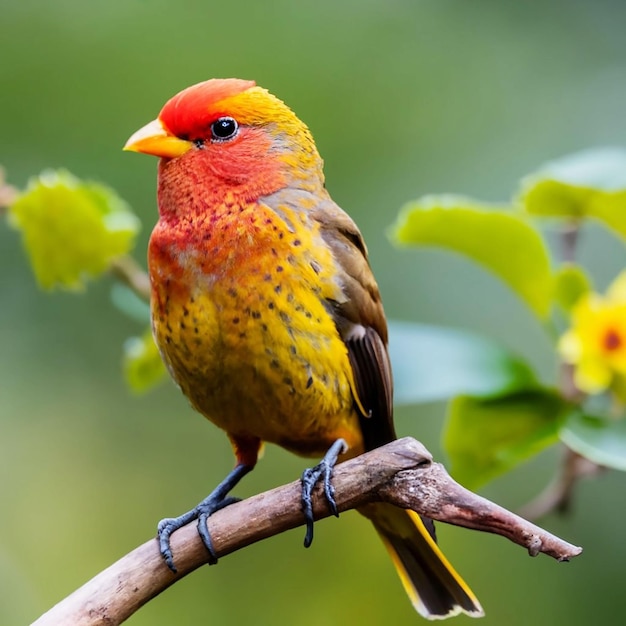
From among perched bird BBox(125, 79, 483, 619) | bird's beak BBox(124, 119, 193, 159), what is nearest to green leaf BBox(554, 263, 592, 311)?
perched bird BBox(125, 79, 483, 619)

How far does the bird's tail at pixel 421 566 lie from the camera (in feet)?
9.87

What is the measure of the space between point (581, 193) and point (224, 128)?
0.97 meters

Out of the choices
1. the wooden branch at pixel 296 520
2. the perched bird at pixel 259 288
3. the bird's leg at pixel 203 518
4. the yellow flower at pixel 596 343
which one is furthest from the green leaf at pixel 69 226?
the yellow flower at pixel 596 343

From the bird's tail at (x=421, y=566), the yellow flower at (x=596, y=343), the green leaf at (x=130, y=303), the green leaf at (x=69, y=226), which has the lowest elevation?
the bird's tail at (x=421, y=566)

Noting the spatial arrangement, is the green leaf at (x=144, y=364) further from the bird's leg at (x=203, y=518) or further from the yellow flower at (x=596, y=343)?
the yellow flower at (x=596, y=343)

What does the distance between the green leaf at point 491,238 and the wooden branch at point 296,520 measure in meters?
0.87

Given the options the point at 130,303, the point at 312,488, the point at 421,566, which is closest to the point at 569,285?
the point at 421,566

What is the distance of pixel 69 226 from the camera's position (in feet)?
10.3

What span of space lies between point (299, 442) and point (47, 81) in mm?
3351

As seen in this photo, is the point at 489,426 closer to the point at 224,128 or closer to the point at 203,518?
the point at 203,518

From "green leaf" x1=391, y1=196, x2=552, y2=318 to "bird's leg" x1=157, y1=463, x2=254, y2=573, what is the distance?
0.83m

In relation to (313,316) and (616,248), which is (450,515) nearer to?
(313,316)

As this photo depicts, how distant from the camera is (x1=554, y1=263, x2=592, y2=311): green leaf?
3.05m

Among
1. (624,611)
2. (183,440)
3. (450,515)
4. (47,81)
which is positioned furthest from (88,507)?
(450,515)
